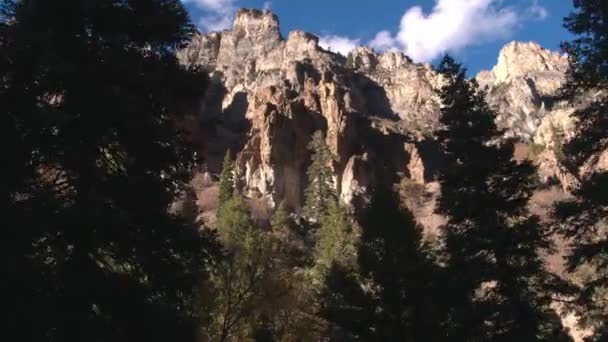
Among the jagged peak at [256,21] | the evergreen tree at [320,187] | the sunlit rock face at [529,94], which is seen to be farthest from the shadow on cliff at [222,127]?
the sunlit rock face at [529,94]

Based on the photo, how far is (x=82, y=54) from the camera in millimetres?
8117

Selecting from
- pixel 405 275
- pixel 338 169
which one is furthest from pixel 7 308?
pixel 338 169

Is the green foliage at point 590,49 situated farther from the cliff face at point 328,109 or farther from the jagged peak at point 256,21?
the jagged peak at point 256,21

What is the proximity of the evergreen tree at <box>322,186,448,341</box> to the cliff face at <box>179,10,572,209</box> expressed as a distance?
43.8 meters

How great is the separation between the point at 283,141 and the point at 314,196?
19.4 metres

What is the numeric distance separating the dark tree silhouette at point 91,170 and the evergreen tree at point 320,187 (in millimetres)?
56571

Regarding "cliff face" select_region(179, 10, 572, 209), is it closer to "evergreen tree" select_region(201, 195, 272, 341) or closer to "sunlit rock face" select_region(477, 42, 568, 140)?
"sunlit rock face" select_region(477, 42, 568, 140)

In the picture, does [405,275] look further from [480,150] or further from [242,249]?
[242,249]

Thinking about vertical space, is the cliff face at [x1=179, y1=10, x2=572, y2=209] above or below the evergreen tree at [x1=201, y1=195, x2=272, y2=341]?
above

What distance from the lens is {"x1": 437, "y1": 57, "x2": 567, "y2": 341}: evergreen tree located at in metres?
13.7

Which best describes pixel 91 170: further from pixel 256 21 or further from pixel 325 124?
pixel 256 21

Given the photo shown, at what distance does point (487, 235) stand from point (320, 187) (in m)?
57.8

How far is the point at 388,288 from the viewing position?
13.8 meters

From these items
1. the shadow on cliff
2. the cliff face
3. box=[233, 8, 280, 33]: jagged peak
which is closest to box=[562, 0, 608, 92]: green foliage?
the cliff face
